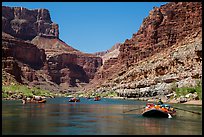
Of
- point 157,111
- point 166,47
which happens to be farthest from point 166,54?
point 157,111

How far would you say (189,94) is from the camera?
76062 mm

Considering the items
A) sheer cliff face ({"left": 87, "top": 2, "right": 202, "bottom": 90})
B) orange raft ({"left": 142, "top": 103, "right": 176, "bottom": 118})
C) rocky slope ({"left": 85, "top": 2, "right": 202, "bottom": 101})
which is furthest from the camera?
sheer cliff face ({"left": 87, "top": 2, "right": 202, "bottom": 90})

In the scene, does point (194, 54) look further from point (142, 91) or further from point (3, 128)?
point (3, 128)

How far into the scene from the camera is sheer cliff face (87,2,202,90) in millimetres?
110750

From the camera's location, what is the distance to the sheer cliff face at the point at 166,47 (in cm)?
11075

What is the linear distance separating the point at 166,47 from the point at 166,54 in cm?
3247

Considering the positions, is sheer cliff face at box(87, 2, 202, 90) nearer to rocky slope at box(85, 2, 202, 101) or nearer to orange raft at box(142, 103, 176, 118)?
rocky slope at box(85, 2, 202, 101)

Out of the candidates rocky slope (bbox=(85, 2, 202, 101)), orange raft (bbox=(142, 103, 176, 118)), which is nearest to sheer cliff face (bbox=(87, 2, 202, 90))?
rocky slope (bbox=(85, 2, 202, 101))

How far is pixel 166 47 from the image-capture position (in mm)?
167500

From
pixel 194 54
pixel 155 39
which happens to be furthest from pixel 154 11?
pixel 194 54

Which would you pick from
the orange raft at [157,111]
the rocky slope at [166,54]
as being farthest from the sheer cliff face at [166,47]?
the orange raft at [157,111]

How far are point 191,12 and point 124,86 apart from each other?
172ft

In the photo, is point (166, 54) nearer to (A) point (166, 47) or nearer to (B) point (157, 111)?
(A) point (166, 47)

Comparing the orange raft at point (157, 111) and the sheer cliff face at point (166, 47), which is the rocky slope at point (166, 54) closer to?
the sheer cliff face at point (166, 47)
